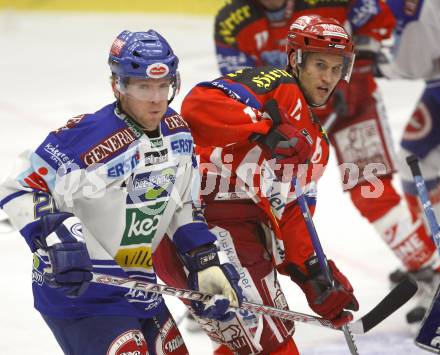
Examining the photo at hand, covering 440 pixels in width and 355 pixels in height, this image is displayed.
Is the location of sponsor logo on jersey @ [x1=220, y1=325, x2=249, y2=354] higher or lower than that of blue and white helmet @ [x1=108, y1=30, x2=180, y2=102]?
lower

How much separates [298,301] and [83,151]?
78.2 inches

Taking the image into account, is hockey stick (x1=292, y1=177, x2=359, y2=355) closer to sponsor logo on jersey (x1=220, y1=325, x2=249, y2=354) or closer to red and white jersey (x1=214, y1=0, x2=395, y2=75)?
sponsor logo on jersey (x1=220, y1=325, x2=249, y2=354)

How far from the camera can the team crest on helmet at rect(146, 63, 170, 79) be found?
289 centimetres

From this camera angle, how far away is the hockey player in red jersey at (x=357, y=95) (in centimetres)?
461

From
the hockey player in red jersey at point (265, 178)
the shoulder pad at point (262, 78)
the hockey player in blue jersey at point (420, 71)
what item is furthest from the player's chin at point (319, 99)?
the hockey player in blue jersey at point (420, 71)

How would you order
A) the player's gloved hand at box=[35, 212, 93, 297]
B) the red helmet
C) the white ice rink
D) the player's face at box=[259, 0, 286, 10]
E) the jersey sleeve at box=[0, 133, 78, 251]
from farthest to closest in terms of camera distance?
the player's face at box=[259, 0, 286, 10] → the white ice rink → the red helmet → the jersey sleeve at box=[0, 133, 78, 251] → the player's gloved hand at box=[35, 212, 93, 297]

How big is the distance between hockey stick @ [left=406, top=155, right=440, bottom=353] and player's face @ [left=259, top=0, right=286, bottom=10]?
1.22 m

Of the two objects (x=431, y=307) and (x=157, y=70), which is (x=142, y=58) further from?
(x=431, y=307)

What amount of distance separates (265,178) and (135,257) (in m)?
0.59

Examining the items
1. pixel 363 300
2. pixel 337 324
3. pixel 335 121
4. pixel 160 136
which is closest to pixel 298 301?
pixel 363 300

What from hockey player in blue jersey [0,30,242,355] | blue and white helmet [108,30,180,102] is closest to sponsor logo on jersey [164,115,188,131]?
hockey player in blue jersey [0,30,242,355]

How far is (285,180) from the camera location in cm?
342

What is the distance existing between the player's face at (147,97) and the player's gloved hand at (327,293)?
2.55ft

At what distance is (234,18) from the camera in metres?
4.66
